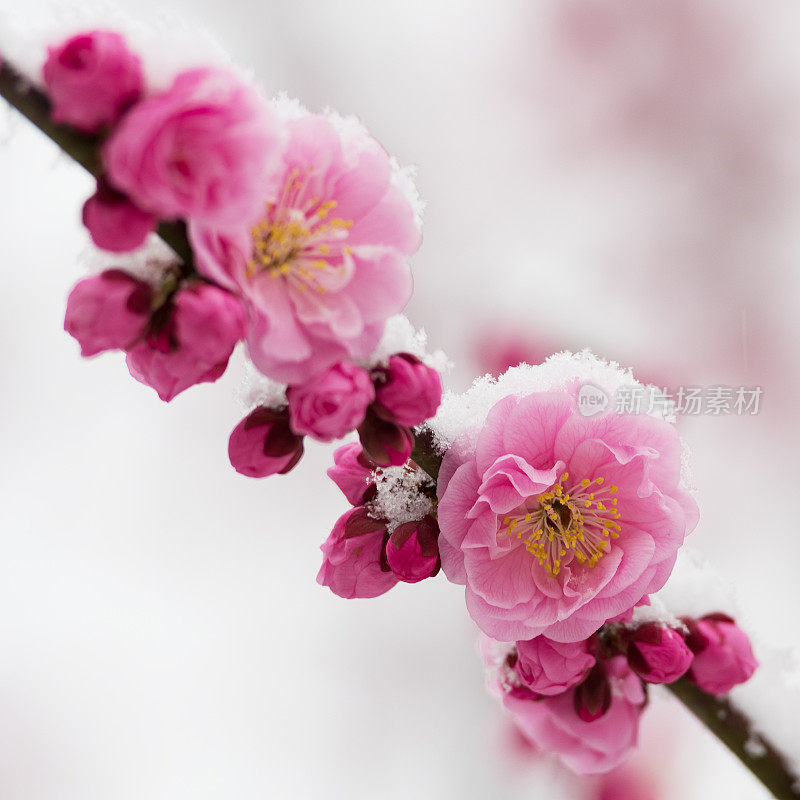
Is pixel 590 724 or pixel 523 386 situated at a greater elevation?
pixel 523 386

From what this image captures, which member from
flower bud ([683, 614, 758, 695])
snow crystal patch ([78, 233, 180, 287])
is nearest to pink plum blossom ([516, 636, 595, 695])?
flower bud ([683, 614, 758, 695])

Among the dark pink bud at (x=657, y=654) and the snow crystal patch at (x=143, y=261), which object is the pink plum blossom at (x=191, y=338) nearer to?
the snow crystal patch at (x=143, y=261)

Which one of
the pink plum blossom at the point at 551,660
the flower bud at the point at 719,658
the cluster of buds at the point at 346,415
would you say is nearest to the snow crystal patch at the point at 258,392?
the cluster of buds at the point at 346,415

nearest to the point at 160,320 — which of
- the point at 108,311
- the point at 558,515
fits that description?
the point at 108,311

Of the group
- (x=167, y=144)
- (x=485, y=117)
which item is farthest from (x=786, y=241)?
(x=167, y=144)

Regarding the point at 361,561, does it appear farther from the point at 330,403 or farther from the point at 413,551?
the point at 330,403

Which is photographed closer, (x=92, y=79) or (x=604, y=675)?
(x=92, y=79)
